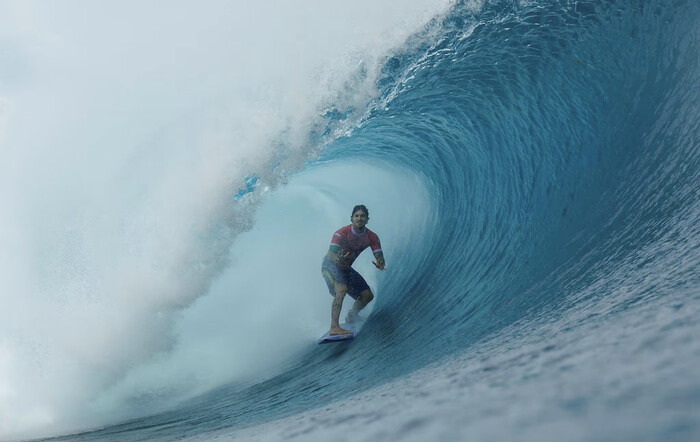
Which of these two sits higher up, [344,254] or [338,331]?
[344,254]

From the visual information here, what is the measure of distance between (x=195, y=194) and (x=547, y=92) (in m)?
5.08

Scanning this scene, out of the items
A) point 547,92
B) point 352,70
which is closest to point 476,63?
point 547,92

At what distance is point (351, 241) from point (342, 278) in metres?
0.47

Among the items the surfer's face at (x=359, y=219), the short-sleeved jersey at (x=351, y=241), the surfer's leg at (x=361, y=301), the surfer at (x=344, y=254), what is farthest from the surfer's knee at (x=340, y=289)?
the surfer's face at (x=359, y=219)

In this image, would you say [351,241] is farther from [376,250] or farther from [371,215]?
[371,215]

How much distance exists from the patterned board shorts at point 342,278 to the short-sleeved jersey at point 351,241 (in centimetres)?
19

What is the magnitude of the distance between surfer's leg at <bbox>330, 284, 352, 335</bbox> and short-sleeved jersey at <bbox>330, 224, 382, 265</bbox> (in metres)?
0.36

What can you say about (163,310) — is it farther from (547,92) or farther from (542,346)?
(542,346)

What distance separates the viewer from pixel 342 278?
594 cm

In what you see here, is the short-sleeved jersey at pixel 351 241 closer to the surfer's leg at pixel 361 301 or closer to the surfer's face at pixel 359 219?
the surfer's face at pixel 359 219

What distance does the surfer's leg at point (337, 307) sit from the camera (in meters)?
5.71

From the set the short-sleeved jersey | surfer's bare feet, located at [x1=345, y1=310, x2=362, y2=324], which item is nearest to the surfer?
the short-sleeved jersey

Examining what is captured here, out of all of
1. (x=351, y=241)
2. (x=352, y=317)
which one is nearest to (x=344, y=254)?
(x=351, y=241)

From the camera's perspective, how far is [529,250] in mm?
5004
